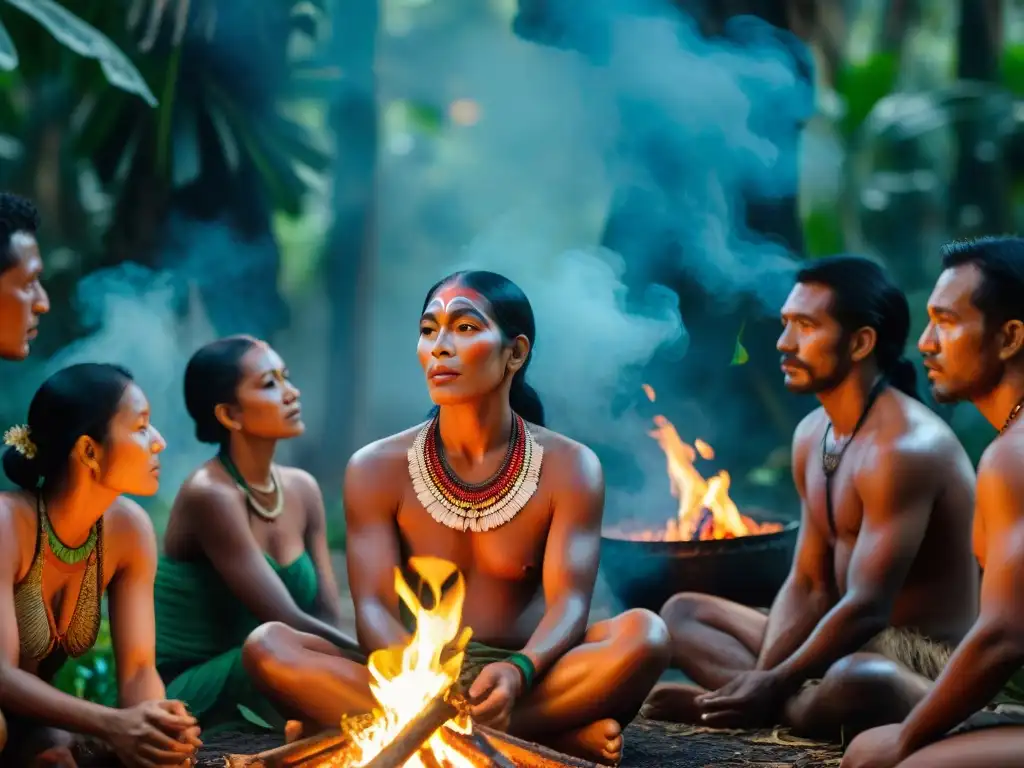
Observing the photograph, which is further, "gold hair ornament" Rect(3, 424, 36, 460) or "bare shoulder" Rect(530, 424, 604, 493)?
"bare shoulder" Rect(530, 424, 604, 493)

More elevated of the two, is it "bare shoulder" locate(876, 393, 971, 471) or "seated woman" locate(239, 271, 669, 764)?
"bare shoulder" locate(876, 393, 971, 471)

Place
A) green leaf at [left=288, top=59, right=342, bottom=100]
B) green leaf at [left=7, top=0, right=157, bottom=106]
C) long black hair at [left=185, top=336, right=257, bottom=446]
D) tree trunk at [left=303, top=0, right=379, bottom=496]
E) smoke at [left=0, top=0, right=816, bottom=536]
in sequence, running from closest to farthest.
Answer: long black hair at [left=185, top=336, right=257, bottom=446] → green leaf at [left=7, top=0, right=157, bottom=106] → smoke at [left=0, top=0, right=816, bottom=536] → green leaf at [left=288, top=59, right=342, bottom=100] → tree trunk at [left=303, top=0, right=379, bottom=496]

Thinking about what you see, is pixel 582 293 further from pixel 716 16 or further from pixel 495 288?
pixel 495 288

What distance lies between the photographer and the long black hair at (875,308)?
4828 millimetres

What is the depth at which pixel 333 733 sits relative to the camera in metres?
4.05

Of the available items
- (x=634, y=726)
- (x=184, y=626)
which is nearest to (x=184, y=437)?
(x=184, y=626)

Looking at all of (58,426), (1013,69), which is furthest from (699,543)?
(1013,69)

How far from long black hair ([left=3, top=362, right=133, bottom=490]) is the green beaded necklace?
9cm

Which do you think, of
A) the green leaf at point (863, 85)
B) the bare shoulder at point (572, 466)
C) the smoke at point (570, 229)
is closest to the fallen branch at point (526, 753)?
the bare shoulder at point (572, 466)

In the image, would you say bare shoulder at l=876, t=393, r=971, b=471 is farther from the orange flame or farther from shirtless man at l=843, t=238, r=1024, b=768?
the orange flame

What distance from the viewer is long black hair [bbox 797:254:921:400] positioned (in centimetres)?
483

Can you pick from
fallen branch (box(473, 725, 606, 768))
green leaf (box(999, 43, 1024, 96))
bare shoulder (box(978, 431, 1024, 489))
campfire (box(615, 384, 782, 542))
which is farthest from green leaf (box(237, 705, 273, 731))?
green leaf (box(999, 43, 1024, 96))

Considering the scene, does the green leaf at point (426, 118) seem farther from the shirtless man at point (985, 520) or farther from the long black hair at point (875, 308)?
the shirtless man at point (985, 520)

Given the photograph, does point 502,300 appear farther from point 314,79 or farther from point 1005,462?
point 314,79
